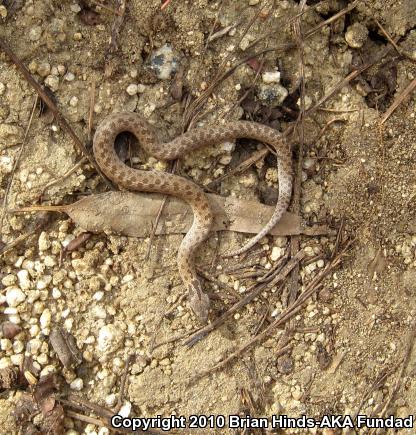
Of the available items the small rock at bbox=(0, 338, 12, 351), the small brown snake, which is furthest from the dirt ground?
the small brown snake

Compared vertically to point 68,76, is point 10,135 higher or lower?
lower

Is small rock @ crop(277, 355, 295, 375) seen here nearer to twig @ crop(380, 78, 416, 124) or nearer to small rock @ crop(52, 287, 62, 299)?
small rock @ crop(52, 287, 62, 299)

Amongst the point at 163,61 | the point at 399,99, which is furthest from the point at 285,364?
the point at 163,61

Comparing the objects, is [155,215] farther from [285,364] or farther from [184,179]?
[285,364]

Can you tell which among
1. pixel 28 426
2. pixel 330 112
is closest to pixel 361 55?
pixel 330 112

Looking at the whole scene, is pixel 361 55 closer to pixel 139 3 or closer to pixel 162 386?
pixel 139 3

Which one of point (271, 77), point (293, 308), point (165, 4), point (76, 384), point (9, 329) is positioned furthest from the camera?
point (293, 308)

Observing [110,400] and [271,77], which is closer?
[110,400]
